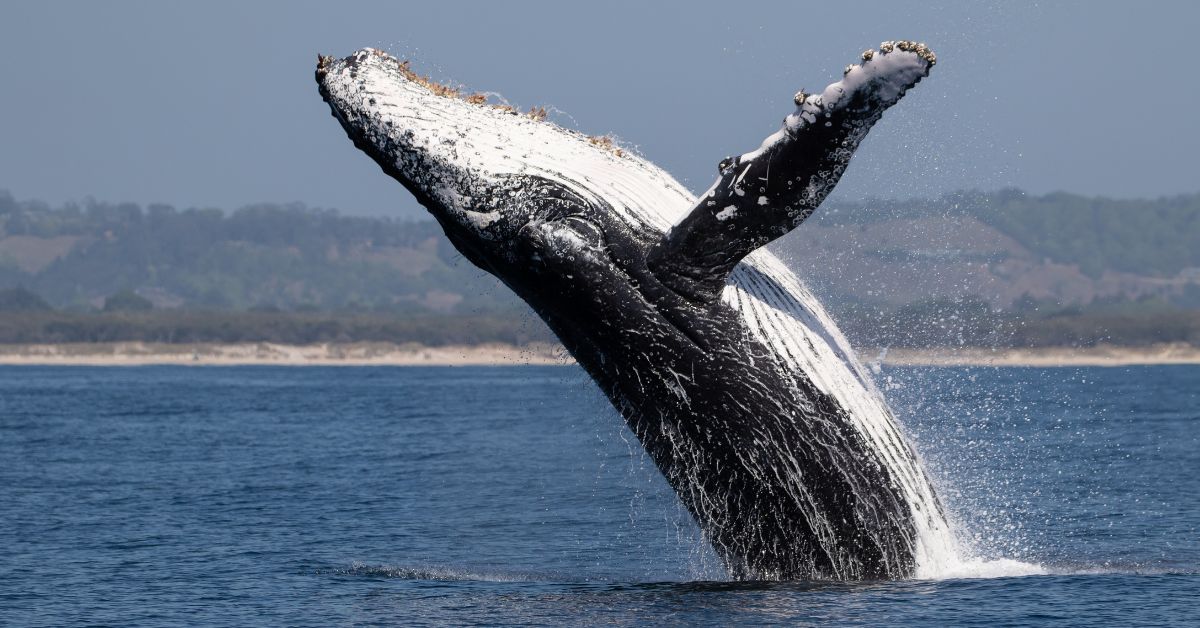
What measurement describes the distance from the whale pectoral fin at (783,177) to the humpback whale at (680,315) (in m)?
0.02

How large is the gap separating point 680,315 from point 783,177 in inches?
42.1

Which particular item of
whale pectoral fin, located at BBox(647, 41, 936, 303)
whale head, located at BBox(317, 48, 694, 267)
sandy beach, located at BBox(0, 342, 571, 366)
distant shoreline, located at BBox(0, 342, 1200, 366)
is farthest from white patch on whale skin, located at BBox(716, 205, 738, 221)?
sandy beach, located at BBox(0, 342, 571, 366)

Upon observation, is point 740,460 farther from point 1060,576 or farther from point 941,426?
point 941,426

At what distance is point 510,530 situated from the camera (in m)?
15.3

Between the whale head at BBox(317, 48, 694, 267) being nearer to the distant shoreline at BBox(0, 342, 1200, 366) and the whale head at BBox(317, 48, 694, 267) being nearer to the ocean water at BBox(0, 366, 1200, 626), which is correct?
the ocean water at BBox(0, 366, 1200, 626)

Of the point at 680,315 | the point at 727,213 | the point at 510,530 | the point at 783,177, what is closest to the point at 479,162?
the point at 680,315

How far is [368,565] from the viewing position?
1237 centimetres

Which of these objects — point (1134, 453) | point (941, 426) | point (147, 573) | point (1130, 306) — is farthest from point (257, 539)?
→ point (1130, 306)

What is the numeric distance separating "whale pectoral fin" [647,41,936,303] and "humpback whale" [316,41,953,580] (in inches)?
0.7

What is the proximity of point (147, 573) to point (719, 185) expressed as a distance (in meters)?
6.82

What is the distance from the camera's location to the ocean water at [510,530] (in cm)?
930

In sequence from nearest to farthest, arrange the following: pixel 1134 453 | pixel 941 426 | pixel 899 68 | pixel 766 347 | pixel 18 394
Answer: pixel 899 68 → pixel 766 347 → pixel 1134 453 → pixel 941 426 → pixel 18 394

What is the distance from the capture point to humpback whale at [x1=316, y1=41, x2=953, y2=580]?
8156 millimetres

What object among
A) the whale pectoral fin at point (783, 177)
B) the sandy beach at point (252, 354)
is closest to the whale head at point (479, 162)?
the whale pectoral fin at point (783, 177)
